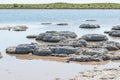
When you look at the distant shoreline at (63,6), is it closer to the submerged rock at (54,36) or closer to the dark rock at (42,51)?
the submerged rock at (54,36)

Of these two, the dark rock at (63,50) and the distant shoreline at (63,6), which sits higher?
the dark rock at (63,50)

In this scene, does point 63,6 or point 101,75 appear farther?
point 63,6

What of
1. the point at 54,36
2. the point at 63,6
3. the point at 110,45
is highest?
the point at 110,45

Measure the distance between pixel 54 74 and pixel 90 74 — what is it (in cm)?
225

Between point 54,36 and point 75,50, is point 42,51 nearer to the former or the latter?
point 75,50

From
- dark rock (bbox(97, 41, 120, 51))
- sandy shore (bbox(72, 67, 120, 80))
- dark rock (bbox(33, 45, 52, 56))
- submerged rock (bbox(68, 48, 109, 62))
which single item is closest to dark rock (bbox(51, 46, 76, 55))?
dark rock (bbox(33, 45, 52, 56))

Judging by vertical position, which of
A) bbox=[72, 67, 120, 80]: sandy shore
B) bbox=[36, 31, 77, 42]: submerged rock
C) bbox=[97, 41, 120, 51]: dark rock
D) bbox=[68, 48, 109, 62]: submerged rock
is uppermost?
bbox=[72, 67, 120, 80]: sandy shore

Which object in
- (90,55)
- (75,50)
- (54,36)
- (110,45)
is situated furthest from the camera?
(54,36)

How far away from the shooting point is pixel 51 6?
429ft

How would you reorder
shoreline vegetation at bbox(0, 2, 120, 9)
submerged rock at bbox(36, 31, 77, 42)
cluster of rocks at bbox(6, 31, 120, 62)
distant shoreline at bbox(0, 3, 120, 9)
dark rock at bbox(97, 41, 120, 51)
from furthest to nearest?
shoreline vegetation at bbox(0, 2, 120, 9)
distant shoreline at bbox(0, 3, 120, 9)
submerged rock at bbox(36, 31, 77, 42)
dark rock at bbox(97, 41, 120, 51)
cluster of rocks at bbox(6, 31, 120, 62)

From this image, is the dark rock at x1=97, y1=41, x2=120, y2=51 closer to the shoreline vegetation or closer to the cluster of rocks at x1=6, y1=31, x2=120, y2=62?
the cluster of rocks at x1=6, y1=31, x2=120, y2=62

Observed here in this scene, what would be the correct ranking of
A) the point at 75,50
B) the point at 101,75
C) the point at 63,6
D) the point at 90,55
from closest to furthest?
1. the point at 101,75
2. the point at 90,55
3. the point at 75,50
4. the point at 63,6

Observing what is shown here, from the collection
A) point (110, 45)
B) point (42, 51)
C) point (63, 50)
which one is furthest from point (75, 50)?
point (110, 45)

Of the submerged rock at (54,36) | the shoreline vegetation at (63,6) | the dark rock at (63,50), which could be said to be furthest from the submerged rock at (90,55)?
the shoreline vegetation at (63,6)
